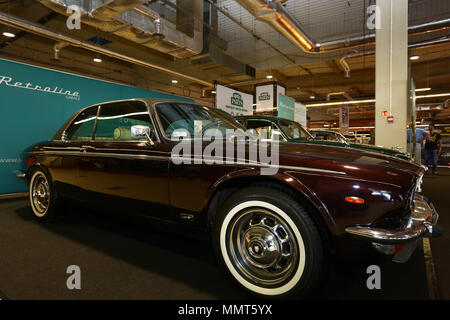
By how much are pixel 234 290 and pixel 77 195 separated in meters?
1.91

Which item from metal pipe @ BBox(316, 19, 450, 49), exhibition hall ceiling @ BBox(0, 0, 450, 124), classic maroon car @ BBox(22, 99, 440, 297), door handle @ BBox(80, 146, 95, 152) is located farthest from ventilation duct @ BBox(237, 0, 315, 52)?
door handle @ BBox(80, 146, 95, 152)

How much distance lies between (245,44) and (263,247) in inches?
367

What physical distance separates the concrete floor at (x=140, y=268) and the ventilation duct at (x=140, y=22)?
4.16m

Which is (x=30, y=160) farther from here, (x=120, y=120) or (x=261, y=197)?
(x=261, y=197)

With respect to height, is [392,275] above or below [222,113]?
below

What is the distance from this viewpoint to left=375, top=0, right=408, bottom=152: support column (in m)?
6.17

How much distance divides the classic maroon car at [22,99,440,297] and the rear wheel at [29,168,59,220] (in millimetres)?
826

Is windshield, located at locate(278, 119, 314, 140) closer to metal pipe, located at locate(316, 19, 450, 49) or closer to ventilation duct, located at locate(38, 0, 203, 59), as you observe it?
ventilation duct, located at locate(38, 0, 203, 59)

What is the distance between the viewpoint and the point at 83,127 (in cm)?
→ 289

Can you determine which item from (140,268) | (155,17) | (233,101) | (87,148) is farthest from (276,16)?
(140,268)

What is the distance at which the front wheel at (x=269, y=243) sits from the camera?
1.40 m

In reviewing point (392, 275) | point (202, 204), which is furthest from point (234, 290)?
point (392, 275)
